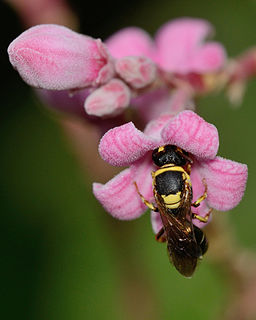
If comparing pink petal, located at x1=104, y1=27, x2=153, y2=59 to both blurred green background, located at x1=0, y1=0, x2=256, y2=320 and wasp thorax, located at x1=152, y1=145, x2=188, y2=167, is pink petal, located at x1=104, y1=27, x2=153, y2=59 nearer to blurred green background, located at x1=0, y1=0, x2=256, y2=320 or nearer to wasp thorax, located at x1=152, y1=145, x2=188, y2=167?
blurred green background, located at x1=0, y1=0, x2=256, y2=320

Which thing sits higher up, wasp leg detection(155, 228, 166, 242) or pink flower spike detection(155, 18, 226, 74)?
pink flower spike detection(155, 18, 226, 74)

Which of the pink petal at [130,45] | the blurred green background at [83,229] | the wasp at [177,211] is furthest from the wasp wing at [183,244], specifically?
the blurred green background at [83,229]

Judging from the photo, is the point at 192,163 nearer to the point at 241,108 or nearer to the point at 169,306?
the point at 169,306

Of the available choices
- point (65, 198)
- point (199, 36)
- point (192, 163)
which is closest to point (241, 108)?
point (65, 198)

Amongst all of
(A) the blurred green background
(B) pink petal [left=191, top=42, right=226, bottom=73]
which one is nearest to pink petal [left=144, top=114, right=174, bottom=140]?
(B) pink petal [left=191, top=42, right=226, bottom=73]

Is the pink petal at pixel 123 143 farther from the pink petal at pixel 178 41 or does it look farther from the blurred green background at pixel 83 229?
the blurred green background at pixel 83 229

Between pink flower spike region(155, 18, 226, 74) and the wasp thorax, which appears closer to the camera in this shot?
the wasp thorax
